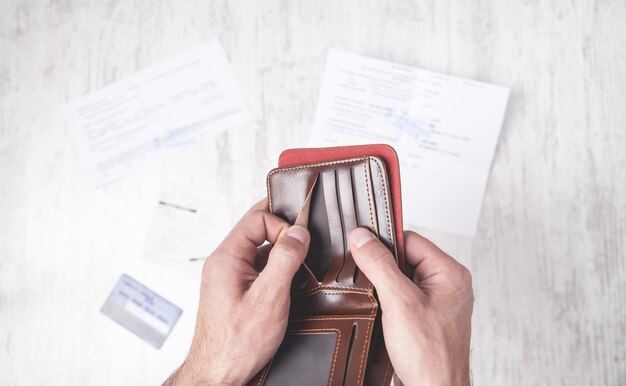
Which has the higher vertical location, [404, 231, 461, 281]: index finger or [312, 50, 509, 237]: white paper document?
[312, 50, 509, 237]: white paper document

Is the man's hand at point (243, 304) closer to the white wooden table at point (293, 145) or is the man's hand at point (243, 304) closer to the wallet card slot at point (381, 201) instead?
the wallet card slot at point (381, 201)

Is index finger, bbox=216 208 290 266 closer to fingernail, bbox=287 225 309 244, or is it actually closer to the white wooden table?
fingernail, bbox=287 225 309 244

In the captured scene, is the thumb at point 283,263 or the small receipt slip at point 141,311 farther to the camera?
the small receipt slip at point 141,311

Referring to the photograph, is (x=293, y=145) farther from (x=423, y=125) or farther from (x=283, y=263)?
(x=283, y=263)

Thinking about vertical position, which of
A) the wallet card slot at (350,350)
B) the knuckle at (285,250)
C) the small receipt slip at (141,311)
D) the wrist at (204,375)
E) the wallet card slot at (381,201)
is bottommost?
the small receipt slip at (141,311)

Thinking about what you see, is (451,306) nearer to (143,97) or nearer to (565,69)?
(565,69)

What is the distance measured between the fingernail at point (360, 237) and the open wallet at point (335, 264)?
15mm

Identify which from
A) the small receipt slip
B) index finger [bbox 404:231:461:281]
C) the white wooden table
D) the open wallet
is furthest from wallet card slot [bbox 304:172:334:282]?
the small receipt slip

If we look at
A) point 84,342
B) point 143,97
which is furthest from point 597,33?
point 84,342

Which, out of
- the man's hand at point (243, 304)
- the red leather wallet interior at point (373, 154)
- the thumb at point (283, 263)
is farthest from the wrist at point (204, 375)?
the red leather wallet interior at point (373, 154)

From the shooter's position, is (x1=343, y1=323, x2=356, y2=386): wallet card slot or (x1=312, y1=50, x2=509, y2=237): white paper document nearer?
(x1=343, y1=323, x2=356, y2=386): wallet card slot

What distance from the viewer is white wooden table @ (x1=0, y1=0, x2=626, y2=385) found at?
92 centimetres

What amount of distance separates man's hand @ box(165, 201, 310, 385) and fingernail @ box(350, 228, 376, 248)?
0.06 m

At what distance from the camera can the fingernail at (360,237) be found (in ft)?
2.06
